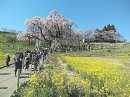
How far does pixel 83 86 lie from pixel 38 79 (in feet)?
6.00

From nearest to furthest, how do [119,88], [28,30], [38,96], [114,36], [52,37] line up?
[38,96], [119,88], [52,37], [28,30], [114,36]

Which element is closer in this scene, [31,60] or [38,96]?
[38,96]

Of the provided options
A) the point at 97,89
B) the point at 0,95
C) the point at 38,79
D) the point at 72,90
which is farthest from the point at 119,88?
the point at 0,95

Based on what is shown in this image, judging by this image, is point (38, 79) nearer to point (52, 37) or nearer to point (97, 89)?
point (97, 89)

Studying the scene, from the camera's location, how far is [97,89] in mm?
16984

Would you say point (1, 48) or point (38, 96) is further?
point (1, 48)

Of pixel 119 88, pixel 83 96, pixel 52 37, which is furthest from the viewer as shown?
pixel 52 37

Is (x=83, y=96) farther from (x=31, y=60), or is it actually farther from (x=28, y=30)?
(x=28, y=30)

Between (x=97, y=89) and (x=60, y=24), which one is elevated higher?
(x=60, y=24)

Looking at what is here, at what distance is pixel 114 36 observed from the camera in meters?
139

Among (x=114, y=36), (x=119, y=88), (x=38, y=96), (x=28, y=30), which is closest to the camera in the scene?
(x=38, y=96)

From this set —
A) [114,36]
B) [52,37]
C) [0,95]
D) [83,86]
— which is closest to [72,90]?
[83,86]

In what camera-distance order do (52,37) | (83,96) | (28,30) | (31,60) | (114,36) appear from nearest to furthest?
(83,96)
(31,60)
(52,37)
(28,30)
(114,36)

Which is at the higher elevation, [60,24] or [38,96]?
[60,24]
